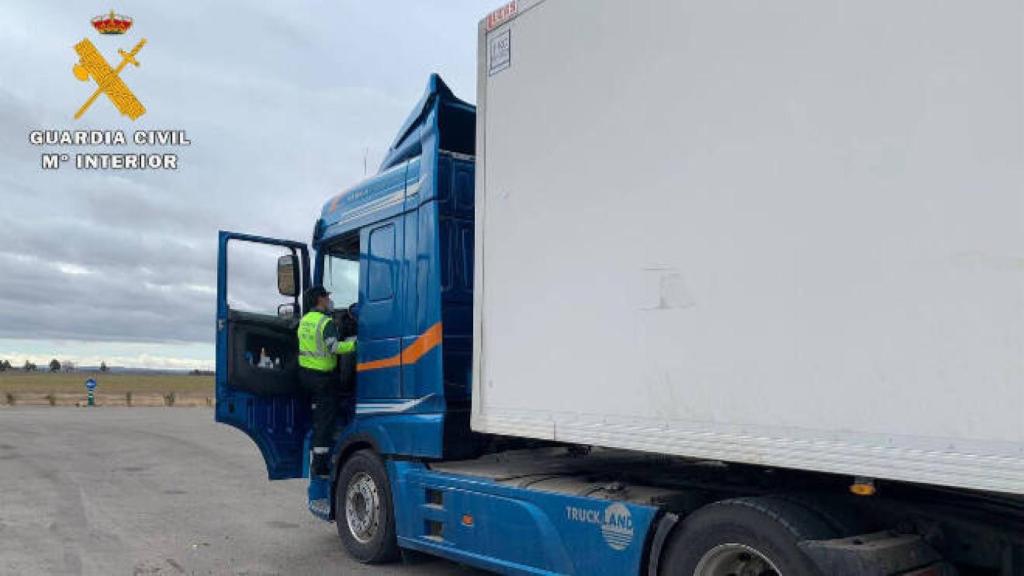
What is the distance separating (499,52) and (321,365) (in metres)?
3.13

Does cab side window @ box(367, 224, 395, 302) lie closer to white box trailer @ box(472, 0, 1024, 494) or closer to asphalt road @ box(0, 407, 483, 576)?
white box trailer @ box(472, 0, 1024, 494)

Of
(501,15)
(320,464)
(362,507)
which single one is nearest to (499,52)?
(501,15)

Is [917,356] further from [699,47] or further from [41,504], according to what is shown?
[41,504]

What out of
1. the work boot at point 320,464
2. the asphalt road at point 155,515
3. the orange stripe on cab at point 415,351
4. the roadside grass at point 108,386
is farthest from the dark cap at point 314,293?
the roadside grass at point 108,386

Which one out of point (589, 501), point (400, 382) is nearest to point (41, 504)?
point (400, 382)

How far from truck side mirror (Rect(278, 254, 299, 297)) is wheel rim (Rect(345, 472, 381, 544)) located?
176 cm

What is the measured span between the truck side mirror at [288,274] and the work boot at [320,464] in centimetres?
139

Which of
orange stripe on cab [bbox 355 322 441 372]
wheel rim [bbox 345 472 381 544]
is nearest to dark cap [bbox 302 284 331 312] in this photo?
orange stripe on cab [bbox 355 322 441 372]

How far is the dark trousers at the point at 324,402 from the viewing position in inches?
280

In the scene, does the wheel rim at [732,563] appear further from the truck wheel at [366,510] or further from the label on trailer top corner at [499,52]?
the truck wheel at [366,510]

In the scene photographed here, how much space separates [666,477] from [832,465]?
63.6 inches

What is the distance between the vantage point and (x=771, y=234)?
11.4 feet

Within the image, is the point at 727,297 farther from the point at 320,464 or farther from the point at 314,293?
the point at 320,464

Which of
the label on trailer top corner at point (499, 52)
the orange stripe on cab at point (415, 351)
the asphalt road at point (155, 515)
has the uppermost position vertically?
the label on trailer top corner at point (499, 52)
